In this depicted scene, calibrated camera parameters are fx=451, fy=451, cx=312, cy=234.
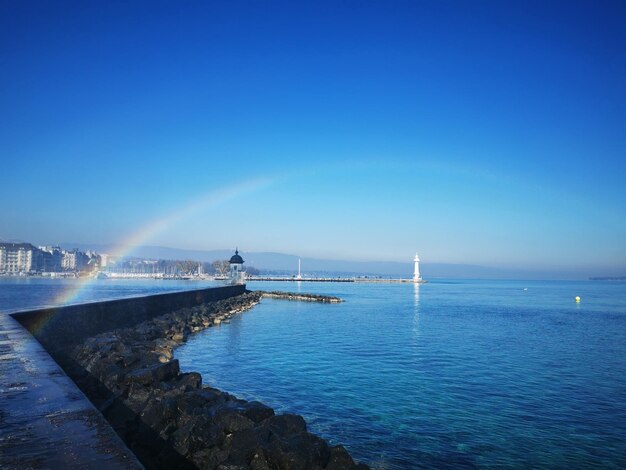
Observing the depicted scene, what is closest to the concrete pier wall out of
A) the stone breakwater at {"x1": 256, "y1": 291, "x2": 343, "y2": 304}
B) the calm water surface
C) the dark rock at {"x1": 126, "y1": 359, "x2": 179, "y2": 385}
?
the calm water surface

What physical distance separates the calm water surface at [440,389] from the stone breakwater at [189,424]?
1.96m

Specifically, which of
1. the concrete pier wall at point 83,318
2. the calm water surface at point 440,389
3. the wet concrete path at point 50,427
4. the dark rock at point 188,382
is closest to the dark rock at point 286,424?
the calm water surface at point 440,389

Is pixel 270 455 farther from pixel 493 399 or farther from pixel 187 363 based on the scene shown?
pixel 187 363

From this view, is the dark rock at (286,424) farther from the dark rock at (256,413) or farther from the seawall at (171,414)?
the dark rock at (256,413)

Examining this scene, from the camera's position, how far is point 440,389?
43.8 ft

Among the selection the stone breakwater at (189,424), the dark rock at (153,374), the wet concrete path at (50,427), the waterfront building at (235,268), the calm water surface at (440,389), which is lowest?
the calm water surface at (440,389)

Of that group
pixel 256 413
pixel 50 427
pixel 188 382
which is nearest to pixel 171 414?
pixel 256 413

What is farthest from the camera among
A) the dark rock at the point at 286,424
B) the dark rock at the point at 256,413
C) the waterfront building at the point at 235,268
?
the waterfront building at the point at 235,268

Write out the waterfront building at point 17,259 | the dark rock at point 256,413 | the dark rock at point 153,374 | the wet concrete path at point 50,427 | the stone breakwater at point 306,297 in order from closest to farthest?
the wet concrete path at point 50,427 → the dark rock at point 256,413 → the dark rock at point 153,374 → the stone breakwater at point 306,297 → the waterfront building at point 17,259

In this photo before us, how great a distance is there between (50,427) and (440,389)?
11.2 m

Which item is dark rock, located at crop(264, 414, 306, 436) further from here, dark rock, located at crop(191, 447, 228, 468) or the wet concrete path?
the wet concrete path

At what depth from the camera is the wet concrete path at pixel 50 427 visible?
3.77 meters

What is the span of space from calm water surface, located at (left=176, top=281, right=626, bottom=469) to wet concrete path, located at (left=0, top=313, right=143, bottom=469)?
200 inches

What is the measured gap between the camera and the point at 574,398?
1266cm
